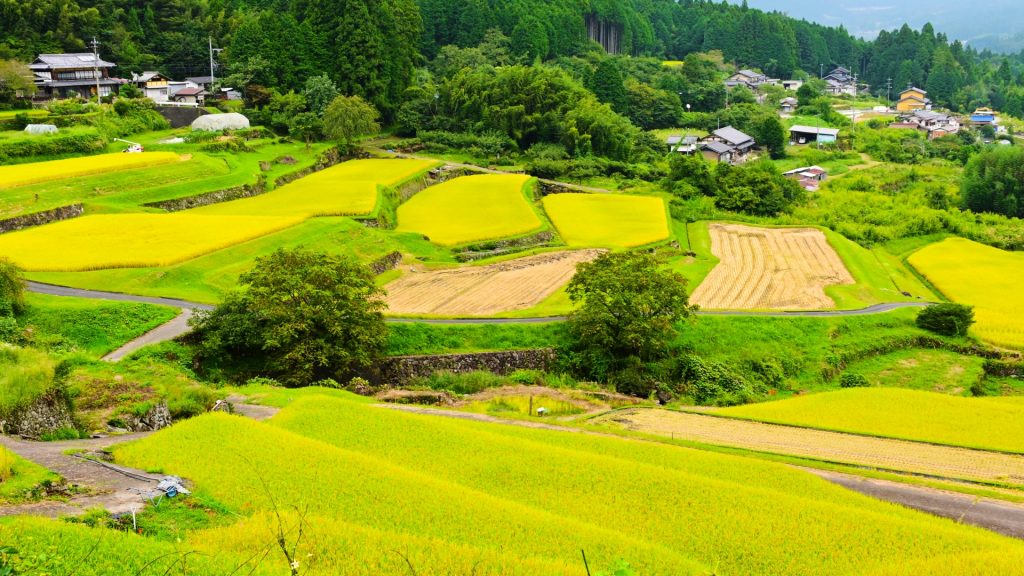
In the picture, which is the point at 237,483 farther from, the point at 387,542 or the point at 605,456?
the point at 605,456

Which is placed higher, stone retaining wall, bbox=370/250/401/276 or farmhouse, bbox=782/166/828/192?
farmhouse, bbox=782/166/828/192

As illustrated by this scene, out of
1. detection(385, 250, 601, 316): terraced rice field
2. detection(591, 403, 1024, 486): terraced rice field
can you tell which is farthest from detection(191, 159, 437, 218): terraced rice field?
detection(591, 403, 1024, 486): terraced rice field

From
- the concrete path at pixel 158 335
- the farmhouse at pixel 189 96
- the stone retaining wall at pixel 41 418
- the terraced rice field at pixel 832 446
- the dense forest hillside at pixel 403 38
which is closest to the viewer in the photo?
the stone retaining wall at pixel 41 418

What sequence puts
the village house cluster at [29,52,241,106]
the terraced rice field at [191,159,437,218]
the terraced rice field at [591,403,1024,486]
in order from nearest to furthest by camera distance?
the terraced rice field at [591,403,1024,486] < the terraced rice field at [191,159,437,218] < the village house cluster at [29,52,241,106]

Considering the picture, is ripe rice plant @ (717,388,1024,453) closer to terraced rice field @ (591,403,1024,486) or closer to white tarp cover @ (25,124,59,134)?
terraced rice field @ (591,403,1024,486)

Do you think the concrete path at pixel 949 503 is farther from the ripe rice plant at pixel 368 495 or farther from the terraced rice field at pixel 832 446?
the ripe rice plant at pixel 368 495

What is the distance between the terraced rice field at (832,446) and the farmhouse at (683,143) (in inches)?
2183

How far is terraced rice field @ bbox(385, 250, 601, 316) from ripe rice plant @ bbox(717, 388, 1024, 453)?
11442 mm

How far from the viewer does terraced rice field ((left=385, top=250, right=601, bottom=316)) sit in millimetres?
30609

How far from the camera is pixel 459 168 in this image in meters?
59.8

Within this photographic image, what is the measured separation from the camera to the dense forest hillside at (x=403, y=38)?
65250mm

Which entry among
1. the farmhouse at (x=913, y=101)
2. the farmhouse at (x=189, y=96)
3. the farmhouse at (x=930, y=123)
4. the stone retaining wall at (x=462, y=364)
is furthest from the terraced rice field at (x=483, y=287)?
the farmhouse at (x=913, y=101)

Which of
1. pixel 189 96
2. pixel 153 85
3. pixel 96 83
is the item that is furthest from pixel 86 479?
pixel 153 85

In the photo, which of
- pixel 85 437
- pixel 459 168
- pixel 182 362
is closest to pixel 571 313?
pixel 182 362
